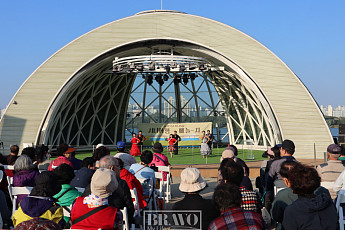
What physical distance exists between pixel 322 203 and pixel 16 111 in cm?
1900

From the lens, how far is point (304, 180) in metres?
3.57

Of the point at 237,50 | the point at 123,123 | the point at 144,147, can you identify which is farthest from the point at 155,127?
the point at 237,50

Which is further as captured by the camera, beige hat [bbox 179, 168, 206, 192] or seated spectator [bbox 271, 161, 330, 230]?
seated spectator [bbox 271, 161, 330, 230]

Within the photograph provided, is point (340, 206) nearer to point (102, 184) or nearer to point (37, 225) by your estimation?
point (102, 184)

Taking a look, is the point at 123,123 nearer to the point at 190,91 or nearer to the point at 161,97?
the point at 161,97

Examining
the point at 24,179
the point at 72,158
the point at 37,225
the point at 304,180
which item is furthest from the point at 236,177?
the point at 72,158

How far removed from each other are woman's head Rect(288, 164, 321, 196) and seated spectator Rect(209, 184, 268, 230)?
0.52 metres

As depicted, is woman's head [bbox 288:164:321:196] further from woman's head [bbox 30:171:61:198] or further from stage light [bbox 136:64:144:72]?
stage light [bbox 136:64:144:72]

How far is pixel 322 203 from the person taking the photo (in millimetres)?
3391

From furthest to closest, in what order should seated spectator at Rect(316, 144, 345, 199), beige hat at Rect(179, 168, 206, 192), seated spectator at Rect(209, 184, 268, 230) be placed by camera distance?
seated spectator at Rect(316, 144, 345, 199), beige hat at Rect(179, 168, 206, 192), seated spectator at Rect(209, 184, 268, 230)

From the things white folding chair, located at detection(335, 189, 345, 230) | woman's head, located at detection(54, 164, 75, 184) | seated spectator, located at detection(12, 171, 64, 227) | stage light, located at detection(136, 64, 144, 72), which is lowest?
white folding chair, located at detection(335, 189, 345, 230)

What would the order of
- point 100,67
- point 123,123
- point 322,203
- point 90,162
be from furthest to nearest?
point 123,123 < point 100,67 < point 90,162 < point 322,203

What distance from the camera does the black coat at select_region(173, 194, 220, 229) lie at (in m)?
3.76

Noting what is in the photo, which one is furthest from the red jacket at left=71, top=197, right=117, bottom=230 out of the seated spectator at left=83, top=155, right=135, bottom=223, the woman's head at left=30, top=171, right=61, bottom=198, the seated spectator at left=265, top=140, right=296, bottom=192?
the seated spectator at left=265, top=140, right=296, bottom=192
